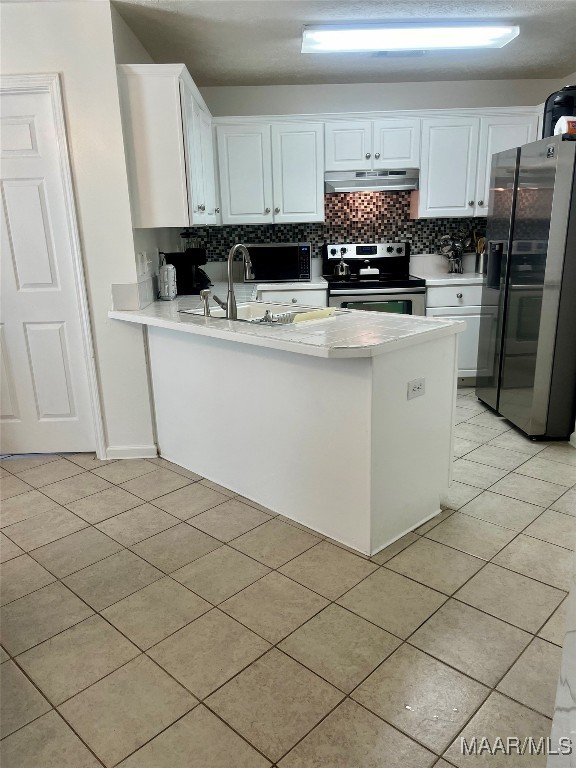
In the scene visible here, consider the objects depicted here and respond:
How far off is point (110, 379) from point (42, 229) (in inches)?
37.8

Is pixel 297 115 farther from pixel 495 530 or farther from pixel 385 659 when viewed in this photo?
pixel 385 659

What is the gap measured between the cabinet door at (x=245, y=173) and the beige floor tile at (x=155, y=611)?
3427 mm

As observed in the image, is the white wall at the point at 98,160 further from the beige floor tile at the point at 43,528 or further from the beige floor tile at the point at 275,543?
the beige floor tile at the point at 275,543

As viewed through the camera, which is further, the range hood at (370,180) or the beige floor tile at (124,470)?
the range hood at (370,180)

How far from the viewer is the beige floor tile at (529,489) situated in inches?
114

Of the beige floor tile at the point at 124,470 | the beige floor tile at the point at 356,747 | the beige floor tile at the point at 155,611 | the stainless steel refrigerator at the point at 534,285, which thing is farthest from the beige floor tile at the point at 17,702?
the stainless steel refrigerator at the point at 534,285

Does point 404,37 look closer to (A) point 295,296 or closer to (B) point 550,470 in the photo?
(A) point 295,296

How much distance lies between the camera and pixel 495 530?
8.56 ft

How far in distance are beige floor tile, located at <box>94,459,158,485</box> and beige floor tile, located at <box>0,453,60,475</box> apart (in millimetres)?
425

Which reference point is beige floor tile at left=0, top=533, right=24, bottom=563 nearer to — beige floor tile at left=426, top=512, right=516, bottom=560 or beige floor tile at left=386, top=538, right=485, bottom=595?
beige floor tile at left=386, top=538, right=485, bottom=595

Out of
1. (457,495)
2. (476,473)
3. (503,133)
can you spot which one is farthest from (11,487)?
(503,133)

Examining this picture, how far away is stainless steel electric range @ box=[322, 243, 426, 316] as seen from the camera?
467 centimetres

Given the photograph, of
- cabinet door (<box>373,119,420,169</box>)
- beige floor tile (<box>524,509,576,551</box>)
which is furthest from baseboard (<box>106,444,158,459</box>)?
cabinet door (<box>373,119,420,169</box>)

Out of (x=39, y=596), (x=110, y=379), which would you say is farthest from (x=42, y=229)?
(x=39, y=596)
